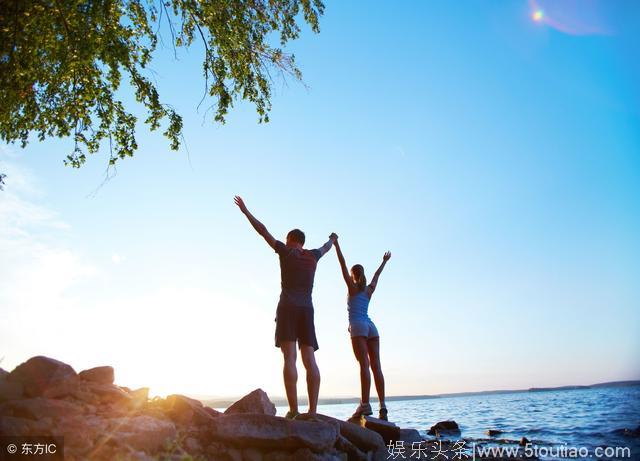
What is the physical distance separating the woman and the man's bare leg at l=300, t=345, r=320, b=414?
2.19 metres

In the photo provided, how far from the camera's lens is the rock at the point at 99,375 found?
18.2 feet

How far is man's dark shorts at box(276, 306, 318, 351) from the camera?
20.8 feet

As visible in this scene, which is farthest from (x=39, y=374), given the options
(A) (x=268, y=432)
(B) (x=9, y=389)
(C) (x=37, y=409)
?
(A) (x=268, y=432)

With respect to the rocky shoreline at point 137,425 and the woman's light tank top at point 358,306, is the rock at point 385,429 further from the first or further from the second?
the woman's light tank top at point 358,306

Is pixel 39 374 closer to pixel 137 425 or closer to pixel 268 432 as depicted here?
pixel 137 425

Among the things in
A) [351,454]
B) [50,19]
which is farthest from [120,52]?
[351,454]

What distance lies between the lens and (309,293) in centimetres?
675

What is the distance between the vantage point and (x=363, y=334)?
8523 millimetres

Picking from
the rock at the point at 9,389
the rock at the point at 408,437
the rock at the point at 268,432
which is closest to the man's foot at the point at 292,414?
the rock at the point at 268,432

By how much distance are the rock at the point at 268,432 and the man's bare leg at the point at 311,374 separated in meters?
1.10

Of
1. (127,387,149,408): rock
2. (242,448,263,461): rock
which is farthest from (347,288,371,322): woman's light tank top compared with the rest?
(127,387,149,408): rock

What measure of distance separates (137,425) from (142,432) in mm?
139

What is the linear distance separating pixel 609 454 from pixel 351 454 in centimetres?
524

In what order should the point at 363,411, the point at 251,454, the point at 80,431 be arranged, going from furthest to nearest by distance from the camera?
the point at 363,411, the point at 251,454, the point at 80,431
